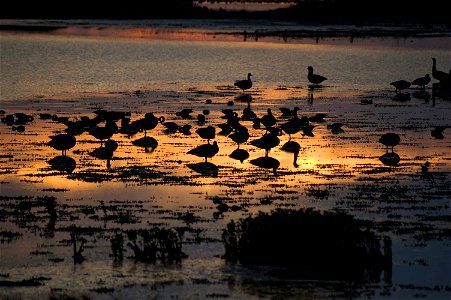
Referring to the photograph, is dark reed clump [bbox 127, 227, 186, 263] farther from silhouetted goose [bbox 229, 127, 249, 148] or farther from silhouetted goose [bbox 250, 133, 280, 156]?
silhouetted goose [bbox 229, 127, 249, 148]

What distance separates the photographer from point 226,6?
563ft

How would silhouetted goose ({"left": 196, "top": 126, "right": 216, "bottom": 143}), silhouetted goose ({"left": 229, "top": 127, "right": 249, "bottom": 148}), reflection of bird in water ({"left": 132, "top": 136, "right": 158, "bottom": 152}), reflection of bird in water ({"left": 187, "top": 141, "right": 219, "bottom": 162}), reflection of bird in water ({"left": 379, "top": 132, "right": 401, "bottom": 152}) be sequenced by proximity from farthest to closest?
silhouetted goose ({"left": 196, "top": 126, "right": 216, "bottom": 143})
silhouetted goose ({"left": 229, "top": 127, "right": 249, "bottom": 148})
reflection of bird in water ({"left": 132, "top": 136, "right": 158, "bottom": 152})
reflection of bird in water ({"left": 379, "top": 132, "right": 401, "bottom": 152})
reflection of bird in water ({"left": 187, "top": 141, "right": 219, "bottom": 162})

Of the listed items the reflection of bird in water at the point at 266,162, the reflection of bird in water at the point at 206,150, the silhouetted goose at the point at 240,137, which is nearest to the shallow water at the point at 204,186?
the reflection of bird in water at the point at 206,150

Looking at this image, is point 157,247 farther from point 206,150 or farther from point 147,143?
point 147,143

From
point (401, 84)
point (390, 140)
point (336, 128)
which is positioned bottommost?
point (390, 140)

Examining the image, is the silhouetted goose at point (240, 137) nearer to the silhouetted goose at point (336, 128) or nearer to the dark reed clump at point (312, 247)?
the silhouetted goose at point (336, 128)

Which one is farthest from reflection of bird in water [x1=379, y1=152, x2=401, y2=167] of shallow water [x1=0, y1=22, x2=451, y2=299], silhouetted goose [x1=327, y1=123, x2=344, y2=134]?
silhouetted goose [x1=327, y1=123, x2=344, y2=134]

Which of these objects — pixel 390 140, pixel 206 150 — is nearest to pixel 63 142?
pixel 206 150

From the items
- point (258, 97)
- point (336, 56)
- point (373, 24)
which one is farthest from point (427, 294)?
point (373, 24)

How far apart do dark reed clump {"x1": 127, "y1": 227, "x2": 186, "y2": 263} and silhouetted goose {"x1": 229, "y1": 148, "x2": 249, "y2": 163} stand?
9.78 meters

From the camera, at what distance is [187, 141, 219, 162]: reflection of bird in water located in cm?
2719

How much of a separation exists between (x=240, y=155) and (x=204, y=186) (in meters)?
4.46

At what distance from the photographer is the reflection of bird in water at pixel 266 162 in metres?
26.0

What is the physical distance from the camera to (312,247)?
54.3 feet
